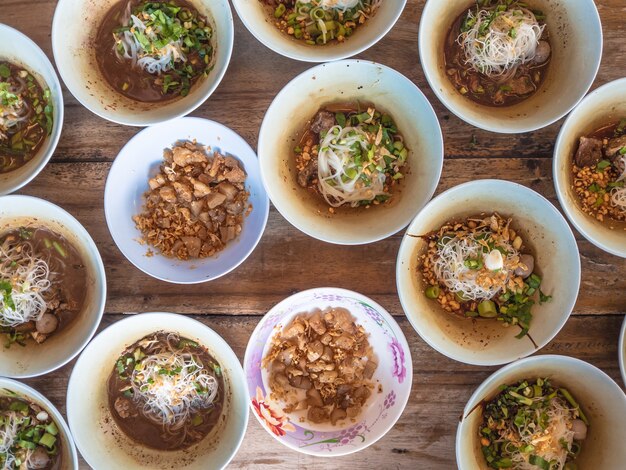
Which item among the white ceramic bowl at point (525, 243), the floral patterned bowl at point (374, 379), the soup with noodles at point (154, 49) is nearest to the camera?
the white ceramic bowl at point (525, 243)

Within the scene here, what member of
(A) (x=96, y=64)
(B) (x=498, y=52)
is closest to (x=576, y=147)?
(B) (x=498, y=52)

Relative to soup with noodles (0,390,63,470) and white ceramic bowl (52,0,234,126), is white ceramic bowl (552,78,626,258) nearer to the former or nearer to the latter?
white ceramic bowl (52,0,234,126)

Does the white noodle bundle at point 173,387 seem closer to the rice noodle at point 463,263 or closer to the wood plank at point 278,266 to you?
the wood plank at point 278,266

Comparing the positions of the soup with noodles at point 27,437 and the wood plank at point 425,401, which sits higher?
the wood plank at point 425,401

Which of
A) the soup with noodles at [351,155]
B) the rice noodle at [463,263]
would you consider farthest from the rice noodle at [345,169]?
the rice noodle at [463,263]

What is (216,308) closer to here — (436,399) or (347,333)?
(347,333)
